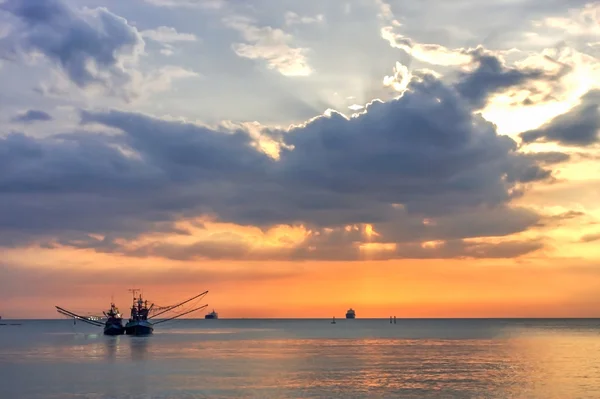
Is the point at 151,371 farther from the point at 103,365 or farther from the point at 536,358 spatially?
the point at 536,358

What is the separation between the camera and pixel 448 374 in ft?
400

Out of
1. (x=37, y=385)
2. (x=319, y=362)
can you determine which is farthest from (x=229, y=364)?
(x=37, y=385)

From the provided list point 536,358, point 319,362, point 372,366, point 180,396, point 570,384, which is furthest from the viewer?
point 536,358

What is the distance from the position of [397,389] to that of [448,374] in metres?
22.3

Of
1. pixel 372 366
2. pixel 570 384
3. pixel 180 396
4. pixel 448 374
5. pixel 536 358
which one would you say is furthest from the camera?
pixel 536 358

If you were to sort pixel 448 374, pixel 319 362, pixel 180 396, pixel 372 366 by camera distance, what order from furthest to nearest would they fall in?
pixel 319 362 < pixel 372 366 < pixel 448 374 < pixel 180 396

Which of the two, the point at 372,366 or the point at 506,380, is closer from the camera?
the point at 506,380

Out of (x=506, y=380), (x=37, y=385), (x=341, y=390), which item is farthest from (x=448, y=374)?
(x=37, y=385)

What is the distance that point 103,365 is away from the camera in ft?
479

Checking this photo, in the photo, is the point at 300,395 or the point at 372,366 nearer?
the point at 300,395

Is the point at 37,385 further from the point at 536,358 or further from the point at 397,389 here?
the point at 536,358

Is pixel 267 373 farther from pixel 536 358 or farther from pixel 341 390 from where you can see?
pixel 536 358

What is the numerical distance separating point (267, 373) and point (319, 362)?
28.2 metres

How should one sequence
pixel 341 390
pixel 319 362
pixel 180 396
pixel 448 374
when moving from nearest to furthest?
pixel 180 396, pixel 341 390, pixel 448 374, pixel 319 362
